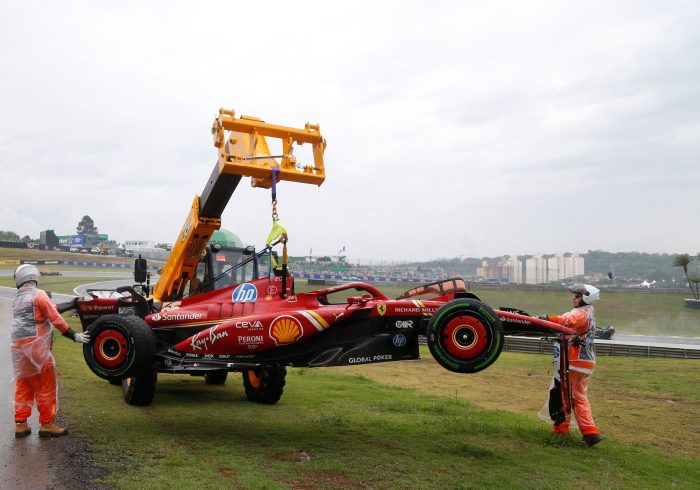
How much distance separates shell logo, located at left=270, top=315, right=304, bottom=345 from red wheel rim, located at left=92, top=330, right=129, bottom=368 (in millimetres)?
1886

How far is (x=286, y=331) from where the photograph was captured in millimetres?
7512

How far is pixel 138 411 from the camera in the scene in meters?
8.96

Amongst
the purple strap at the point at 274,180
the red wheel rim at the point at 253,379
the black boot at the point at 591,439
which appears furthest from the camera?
the red wheel rim at the point at 253,379

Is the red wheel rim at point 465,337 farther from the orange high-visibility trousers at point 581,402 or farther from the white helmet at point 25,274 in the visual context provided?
the white helmet at point 25,274

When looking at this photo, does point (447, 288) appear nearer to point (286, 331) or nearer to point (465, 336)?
point (465, 336)

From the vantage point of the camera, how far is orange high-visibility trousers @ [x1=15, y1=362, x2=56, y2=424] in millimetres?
7180

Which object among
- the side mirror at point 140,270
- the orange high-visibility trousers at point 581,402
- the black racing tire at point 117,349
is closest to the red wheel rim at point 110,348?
the black racing tire at point 117,349

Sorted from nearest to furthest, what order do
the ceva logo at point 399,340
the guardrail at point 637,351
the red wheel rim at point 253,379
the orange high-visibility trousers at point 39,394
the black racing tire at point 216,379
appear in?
1. the orange high-visibility trousers at point 39,394
2. the ceva logo at point 399,340
3. the red wheel rim at point 253,379
4. the black racing tire at point 216,379
5. the guardrail at point 637,351

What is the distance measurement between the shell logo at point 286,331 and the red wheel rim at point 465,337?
1816 millimetres

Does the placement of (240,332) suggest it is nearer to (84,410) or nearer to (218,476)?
(218,476)

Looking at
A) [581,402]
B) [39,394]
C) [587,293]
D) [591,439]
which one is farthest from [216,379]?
[587,293]

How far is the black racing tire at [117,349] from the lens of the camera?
756 cm

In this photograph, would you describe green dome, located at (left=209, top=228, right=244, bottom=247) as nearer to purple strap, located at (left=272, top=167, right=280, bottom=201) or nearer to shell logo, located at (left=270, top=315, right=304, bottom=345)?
purple strap, located at (left=272, top=167, right=280, bottom=201)

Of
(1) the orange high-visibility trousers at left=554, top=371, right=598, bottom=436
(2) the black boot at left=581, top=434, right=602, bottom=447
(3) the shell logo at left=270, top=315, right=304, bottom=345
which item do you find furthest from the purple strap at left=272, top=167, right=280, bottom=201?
(2) the black boot at left=581, top=434, right=602, bottom=447
